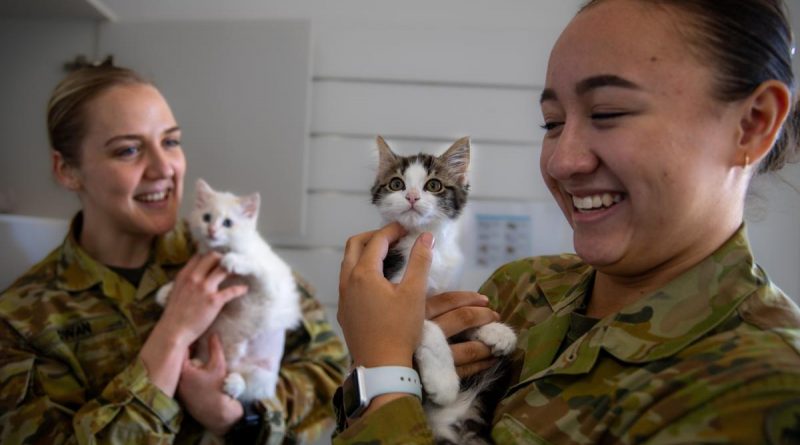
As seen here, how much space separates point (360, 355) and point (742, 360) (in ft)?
1.89

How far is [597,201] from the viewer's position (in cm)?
82

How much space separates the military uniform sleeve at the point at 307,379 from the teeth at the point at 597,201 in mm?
1224

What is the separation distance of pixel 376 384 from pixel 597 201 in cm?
46

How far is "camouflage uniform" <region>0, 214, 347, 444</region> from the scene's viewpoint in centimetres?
141

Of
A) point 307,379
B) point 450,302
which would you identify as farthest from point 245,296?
point 450,302

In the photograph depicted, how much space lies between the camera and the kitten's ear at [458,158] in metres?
1.32

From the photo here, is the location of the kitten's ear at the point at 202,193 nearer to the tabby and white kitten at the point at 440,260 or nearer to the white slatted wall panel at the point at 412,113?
the tabby and white kitten at the point at 440,260

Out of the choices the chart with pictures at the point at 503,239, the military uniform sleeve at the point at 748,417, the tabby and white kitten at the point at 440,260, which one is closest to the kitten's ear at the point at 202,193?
the tabby and white kitten at the point at 440,260

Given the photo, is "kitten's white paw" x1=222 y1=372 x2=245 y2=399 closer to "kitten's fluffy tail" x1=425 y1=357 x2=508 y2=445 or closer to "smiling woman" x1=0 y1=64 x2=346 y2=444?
"smiling woman" x1=0 y1=64 x2=346 y2=444

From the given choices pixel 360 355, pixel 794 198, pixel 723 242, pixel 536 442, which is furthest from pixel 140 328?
pixel 794 198

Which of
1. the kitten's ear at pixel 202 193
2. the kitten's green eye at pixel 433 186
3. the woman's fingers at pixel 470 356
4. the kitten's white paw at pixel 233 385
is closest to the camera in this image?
the woman's fingers at pixel 470 356

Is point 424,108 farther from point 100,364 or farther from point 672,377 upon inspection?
point 672,377

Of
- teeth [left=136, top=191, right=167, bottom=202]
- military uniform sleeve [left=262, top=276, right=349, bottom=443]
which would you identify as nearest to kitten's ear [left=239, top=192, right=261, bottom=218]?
teeth [left=136, top=191, right=167, bottom=202]

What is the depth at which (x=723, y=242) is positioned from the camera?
2.75ft
